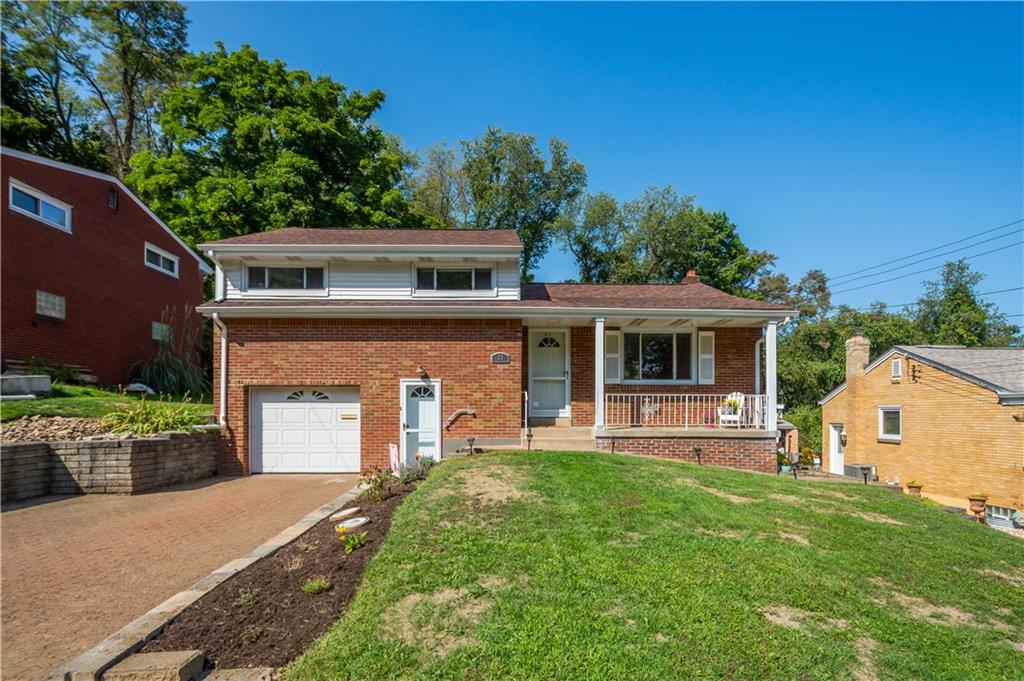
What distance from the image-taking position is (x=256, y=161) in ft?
67.3

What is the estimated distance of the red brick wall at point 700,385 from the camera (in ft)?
38.9

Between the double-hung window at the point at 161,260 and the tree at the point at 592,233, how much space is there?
18216mm

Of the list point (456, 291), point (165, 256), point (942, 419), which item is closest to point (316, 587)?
point (456, 291)

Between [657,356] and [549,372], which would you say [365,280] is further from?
[657,356]

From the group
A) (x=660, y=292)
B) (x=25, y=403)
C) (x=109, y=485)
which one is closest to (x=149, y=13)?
(x=25, y=403)

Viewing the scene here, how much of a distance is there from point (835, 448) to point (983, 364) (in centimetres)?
691

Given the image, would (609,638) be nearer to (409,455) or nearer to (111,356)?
(409,455)

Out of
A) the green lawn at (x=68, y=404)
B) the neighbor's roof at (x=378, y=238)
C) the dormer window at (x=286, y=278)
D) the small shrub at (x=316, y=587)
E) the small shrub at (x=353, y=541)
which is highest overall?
the neighbor's roof at (x=378, y=238)

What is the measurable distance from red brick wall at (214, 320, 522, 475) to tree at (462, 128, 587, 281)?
17.3 meters

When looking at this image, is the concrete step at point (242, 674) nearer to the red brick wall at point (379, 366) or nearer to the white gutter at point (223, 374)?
the red brick wall at point (379, 366)

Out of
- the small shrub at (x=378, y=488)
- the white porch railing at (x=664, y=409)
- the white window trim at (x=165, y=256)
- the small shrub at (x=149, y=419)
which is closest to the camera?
the small shrub at (x=378, y=488)

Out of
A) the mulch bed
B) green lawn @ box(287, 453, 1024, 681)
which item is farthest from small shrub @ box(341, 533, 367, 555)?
green lawn @ box(287, 453, 1024, 681)

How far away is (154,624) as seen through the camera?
3.73 metres

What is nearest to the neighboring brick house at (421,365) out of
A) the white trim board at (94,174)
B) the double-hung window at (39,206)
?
the double-hung window at (39,206)
